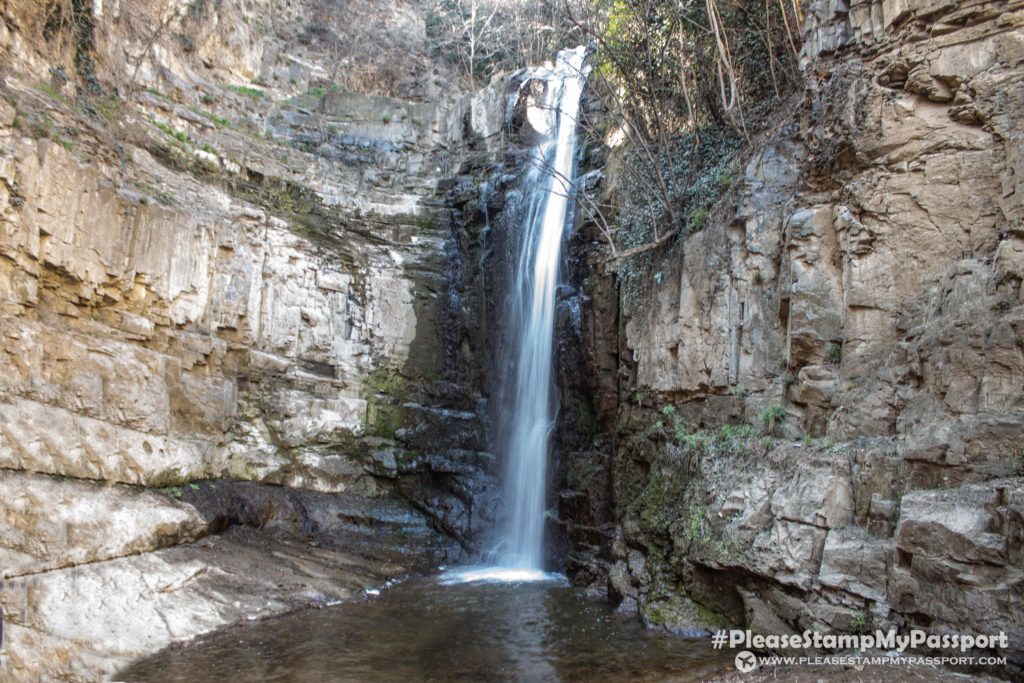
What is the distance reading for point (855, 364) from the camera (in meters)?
7.68

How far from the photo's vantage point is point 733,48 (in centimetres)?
1120

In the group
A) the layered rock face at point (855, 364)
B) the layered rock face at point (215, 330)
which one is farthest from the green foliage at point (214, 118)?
the layered rock face at point (855, 364)

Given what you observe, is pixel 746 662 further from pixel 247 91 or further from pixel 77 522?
pixel 247 91

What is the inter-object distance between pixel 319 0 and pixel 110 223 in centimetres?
1296

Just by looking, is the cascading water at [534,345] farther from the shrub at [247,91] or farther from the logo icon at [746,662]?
the shrub at [247,91]

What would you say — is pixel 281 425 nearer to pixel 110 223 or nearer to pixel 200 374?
pixel 200 374

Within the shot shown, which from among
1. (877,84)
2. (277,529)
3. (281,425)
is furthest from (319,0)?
(877,84)

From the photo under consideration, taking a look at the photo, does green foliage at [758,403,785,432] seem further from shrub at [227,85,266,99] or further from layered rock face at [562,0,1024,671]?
shrub at [227,85,266,99]

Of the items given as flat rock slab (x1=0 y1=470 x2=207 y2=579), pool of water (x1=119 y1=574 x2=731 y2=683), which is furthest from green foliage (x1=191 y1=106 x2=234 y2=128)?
pool of water (x1=119 y1=574 x2=731 y2=683)

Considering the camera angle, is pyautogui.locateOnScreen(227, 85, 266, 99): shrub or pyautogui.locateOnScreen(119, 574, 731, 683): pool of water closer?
pyautogui.locateOnScreen(119, 574, 731, 683): pool of water

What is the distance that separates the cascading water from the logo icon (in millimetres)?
5099

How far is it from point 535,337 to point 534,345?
0.55 feet

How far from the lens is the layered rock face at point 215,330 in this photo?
9.03 meters

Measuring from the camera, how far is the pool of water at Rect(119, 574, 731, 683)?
678 centimetres
